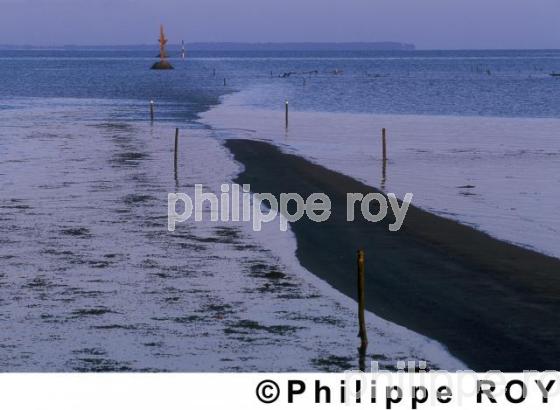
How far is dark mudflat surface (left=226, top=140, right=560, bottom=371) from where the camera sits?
18984 mm

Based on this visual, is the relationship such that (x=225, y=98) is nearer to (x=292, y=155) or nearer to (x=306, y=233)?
(x=292, y=155)

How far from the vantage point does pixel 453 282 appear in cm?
2355

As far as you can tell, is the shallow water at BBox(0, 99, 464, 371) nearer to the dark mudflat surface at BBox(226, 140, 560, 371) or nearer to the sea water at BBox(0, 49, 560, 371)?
the sea water at BBox(0, 49, 560, 371)

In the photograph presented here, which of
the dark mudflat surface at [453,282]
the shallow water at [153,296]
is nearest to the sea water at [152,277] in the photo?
the shallow water at [153,296]

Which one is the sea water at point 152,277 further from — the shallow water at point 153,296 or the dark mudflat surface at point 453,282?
the dark mudflat surface at point 453,282

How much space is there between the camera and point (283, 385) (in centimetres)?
1634

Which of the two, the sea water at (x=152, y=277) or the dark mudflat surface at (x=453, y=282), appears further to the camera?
the dark mudflat surface at (x=453, y=282)

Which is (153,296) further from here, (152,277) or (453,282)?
(453,282)

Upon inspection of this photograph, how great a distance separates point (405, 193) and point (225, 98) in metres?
73.4

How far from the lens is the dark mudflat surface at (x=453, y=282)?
62.3ft

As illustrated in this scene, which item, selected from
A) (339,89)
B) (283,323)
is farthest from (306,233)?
(339,89)

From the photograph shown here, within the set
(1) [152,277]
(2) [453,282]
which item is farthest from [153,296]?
(2) [453,282]

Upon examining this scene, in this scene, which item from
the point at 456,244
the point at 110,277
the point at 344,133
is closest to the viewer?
the point at 110,277

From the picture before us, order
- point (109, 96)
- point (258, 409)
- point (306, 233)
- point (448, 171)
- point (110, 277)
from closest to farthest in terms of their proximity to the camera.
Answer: point (258, 409) → point (110, 277) → point (306, 233) → point (448, 171) → point (109, 96)
